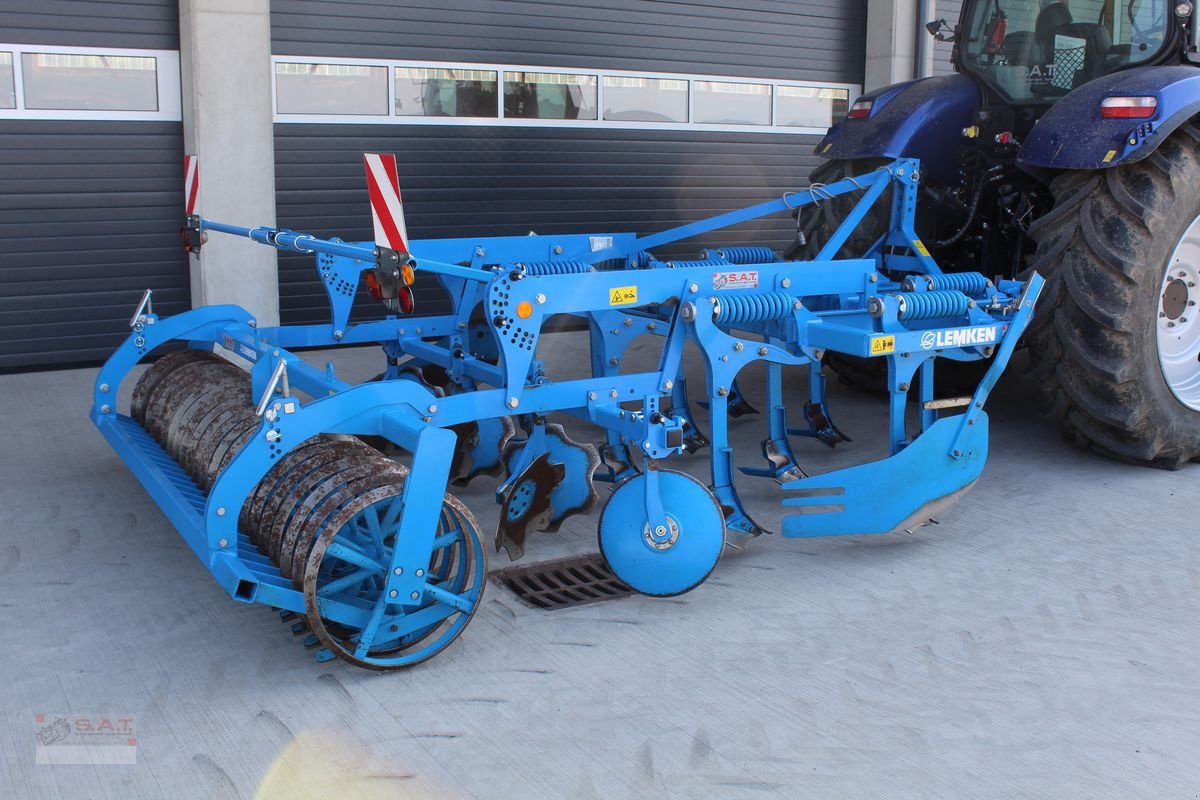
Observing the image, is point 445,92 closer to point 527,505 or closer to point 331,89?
point 331,89

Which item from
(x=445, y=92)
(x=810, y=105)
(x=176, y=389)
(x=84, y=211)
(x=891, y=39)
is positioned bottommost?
(x=176, y=389)

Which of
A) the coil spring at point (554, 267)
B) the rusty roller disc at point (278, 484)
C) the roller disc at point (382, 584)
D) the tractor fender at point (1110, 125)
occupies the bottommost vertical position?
the roller disc at point (382, 584)

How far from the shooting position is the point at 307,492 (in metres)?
3.22

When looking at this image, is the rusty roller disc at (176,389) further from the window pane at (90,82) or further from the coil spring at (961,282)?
the window pane at (90,82)

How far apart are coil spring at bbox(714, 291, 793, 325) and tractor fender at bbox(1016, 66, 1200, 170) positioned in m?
1.37

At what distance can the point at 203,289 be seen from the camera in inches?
265

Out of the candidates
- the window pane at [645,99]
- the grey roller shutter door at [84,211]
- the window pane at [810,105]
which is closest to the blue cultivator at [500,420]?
the grey roller shutter door at [84,211]

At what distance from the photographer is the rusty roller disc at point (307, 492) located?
10.3 feet

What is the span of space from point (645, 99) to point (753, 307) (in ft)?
16.4

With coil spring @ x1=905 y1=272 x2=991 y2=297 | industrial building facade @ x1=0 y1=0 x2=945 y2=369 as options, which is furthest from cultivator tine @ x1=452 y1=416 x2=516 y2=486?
industrial building facade @ x1=0 y1=0 x2=945 y2=369

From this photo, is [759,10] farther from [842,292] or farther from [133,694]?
[133,694]

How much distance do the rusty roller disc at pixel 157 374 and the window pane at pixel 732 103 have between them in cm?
516

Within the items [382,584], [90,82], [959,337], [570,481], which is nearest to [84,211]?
[90,82]

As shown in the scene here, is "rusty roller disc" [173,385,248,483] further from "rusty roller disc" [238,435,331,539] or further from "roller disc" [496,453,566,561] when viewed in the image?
"roller disc" [496,453,566,561]
